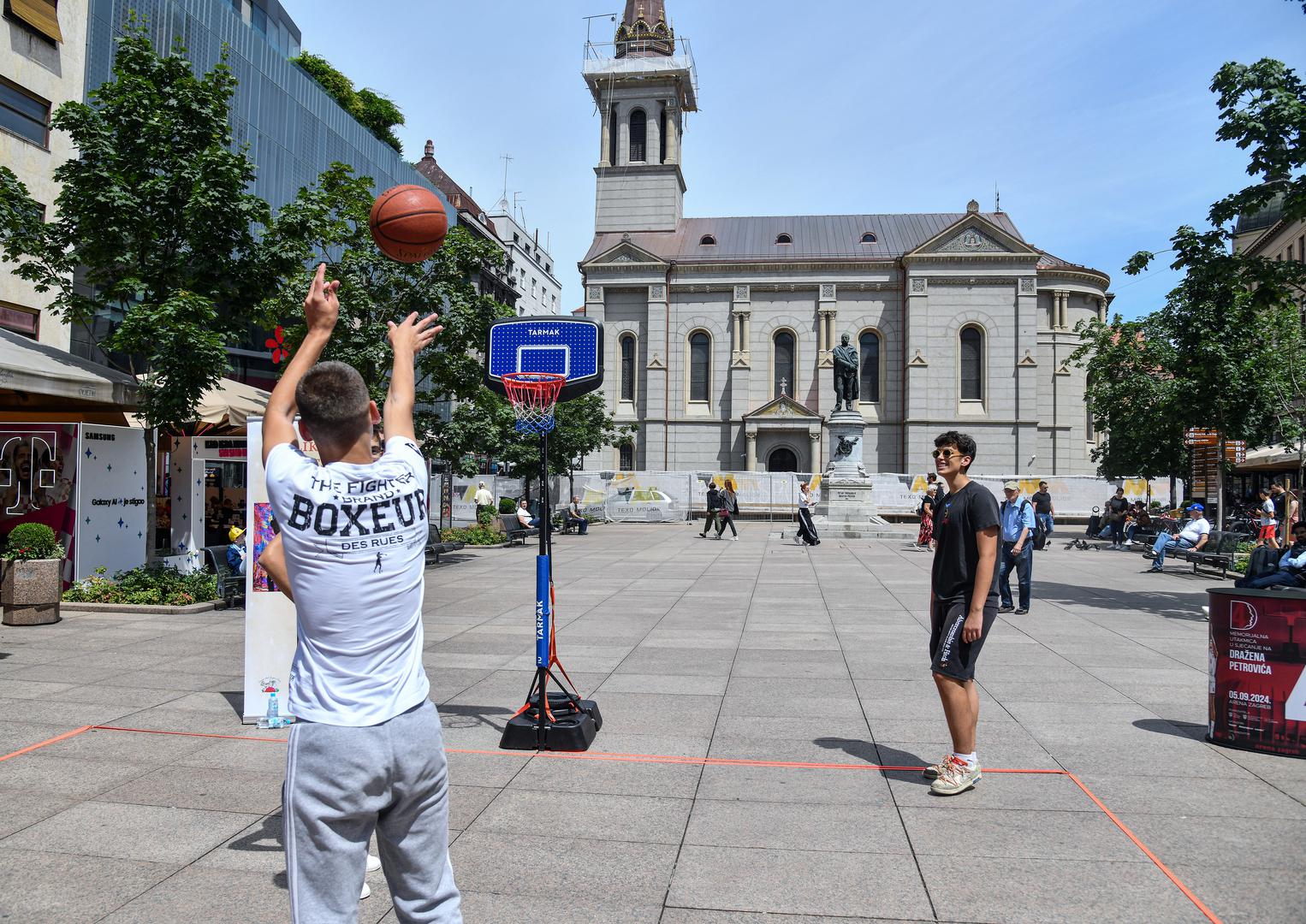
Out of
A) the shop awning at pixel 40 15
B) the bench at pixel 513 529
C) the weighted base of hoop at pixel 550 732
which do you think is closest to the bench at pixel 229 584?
the weighted base of hoop at pixel 550 732

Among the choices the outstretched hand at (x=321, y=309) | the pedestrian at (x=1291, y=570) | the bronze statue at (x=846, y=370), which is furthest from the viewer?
the bronze statue at (x=846, y=370)

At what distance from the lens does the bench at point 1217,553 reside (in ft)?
58.5

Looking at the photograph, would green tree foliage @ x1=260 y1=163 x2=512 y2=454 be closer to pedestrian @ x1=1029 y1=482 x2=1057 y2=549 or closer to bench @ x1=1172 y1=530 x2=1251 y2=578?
pedestrian @ x1=1029 y1=482 x2=1057 y2=549

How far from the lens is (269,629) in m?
6.69

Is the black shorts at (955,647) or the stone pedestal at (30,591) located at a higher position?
the black shorts at (955,647)

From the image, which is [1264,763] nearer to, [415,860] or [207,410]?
[415,860]

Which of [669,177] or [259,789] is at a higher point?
[669,177]

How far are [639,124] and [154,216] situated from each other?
170ft

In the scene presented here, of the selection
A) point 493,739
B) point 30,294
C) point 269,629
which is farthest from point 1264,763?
point 30,294

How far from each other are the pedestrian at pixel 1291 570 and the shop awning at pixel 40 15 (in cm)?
2574

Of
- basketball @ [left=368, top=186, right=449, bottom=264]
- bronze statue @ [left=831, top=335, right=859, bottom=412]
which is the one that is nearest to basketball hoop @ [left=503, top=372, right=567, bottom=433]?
basketball @ [left=368, top=186, right=449, bottom=264]

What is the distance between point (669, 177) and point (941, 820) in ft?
194

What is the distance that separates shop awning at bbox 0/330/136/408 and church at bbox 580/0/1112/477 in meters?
41.4

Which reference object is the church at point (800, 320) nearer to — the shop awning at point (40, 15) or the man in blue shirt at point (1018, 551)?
the shop awning at point (40, 15)
